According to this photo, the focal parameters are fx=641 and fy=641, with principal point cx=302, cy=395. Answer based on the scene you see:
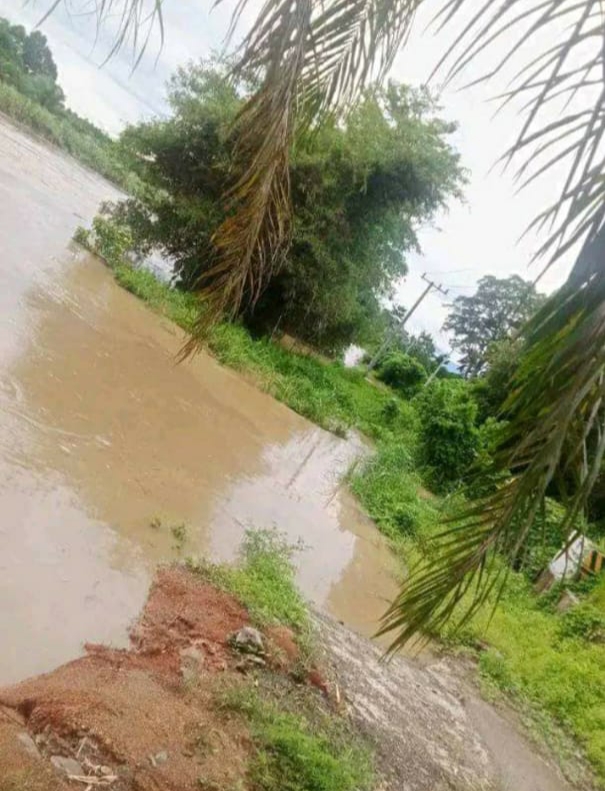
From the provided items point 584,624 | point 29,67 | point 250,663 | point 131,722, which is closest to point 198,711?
point 131,722

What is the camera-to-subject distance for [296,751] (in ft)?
10.0

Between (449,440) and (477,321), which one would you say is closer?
(449,440)

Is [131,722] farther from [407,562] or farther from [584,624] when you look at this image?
[584,624]

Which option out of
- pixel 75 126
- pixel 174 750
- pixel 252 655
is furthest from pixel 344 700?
pixel 75 126

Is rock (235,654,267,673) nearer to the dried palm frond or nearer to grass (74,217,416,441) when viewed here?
the dried palm frond

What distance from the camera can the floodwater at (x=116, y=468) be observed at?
12.2 ft

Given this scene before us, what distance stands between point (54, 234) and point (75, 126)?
2101cm

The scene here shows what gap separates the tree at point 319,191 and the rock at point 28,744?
10506 mm

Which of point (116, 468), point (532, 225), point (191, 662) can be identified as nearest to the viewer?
point (532, 225)

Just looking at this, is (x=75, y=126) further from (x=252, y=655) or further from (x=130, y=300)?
(x=252, y=655)

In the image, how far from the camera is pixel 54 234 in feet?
39.4

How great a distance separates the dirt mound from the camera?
241 centimetres

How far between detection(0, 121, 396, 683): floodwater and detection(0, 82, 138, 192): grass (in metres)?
13.4

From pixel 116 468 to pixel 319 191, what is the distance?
8606mm
